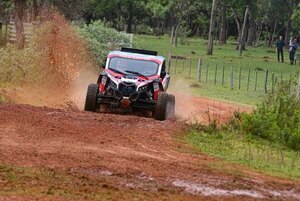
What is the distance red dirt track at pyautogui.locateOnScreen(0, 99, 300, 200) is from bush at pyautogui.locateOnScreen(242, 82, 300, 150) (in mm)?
1650

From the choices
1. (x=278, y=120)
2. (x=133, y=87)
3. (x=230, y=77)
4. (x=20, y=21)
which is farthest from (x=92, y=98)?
(x=20, y=21)

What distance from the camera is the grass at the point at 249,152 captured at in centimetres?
1309

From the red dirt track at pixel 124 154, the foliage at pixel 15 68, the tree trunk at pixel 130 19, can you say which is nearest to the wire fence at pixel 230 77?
the foliage at pixel 15 68

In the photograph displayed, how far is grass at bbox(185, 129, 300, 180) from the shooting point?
13094 millimetres

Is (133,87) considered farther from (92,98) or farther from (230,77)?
(230,77)

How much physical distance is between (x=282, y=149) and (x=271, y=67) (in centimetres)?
3154

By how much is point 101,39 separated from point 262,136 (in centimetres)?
1661

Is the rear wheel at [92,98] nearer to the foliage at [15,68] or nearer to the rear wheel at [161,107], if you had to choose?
the rear wheel at [161,107]

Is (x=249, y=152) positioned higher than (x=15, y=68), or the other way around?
(x=249, y=152)

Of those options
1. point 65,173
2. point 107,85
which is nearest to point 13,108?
point 107,85

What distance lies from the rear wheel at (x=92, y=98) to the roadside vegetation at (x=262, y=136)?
129 inches

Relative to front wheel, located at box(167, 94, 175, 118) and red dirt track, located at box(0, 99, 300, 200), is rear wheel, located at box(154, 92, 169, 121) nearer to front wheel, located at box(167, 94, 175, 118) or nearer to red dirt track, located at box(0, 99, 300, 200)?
front wheel, located at box(167, 94, 175, 118)

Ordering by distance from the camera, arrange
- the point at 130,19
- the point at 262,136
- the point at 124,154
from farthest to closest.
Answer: the point at 130,19 < the point at 262,136 < the point at 124,154

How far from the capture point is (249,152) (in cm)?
1481
